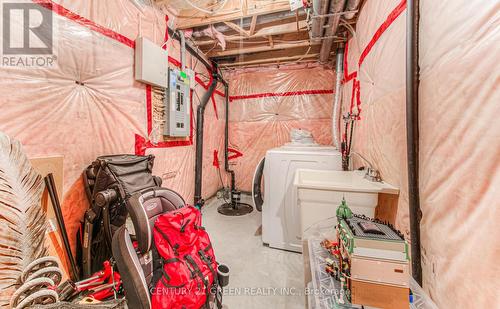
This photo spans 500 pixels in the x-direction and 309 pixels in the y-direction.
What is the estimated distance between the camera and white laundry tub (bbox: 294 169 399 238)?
130 cm

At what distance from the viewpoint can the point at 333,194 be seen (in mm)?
1376

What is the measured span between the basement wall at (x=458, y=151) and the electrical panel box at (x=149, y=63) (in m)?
2.06

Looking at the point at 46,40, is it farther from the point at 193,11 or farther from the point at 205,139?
the point at 205,139

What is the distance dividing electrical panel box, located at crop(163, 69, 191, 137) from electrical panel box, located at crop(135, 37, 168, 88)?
190mm

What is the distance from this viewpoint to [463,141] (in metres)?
0.71

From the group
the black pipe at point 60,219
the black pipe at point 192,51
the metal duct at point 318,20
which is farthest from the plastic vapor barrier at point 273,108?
the black pipe at point 60,219

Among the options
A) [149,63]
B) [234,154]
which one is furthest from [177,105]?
[234,154]

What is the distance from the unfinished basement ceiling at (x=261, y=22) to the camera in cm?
200

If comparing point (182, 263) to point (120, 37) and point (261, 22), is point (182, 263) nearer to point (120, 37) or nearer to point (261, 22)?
point (120, 37)

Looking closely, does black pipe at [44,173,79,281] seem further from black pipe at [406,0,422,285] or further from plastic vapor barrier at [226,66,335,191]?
plastic vapor barrier at [226,66,335,191]

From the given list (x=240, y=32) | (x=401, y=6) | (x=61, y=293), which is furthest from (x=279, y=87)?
(x=61, y=293)

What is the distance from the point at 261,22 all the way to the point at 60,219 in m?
2.74

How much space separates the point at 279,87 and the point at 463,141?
133 inches

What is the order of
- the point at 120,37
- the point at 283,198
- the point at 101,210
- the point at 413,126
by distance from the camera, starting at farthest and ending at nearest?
the point at 283,198 → the point at 120,37 → the point at 101,210 → the point at 413,126
